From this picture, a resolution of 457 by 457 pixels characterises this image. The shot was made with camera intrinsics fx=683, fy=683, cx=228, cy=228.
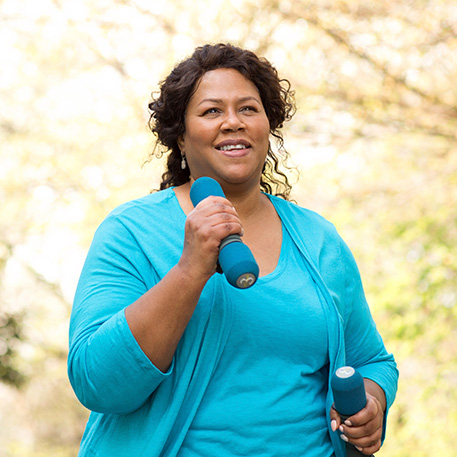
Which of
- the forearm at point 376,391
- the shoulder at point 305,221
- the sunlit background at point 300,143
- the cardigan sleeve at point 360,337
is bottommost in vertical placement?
the forearm at point 376,391

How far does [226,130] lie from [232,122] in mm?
27

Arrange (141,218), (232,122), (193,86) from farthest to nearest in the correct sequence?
(193,86) < (232,122) < (141,218)

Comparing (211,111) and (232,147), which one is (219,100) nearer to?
(211,111)

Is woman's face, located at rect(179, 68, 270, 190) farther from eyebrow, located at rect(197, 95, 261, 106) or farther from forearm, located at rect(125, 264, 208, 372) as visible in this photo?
forearm, located at rect(125, 264, 208, 372)

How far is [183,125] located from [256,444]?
Answer: 0.92m

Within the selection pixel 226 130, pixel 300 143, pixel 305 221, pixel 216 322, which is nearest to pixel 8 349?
pixel 300 143

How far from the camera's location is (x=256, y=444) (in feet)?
5.19

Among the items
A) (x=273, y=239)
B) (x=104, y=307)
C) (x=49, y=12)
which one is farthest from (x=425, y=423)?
(x=49, y=12)

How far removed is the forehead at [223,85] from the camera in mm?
1921

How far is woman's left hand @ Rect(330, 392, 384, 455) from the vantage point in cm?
163

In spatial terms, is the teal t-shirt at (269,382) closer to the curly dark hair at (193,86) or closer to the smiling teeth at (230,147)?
the smiling teeth at (230,147)

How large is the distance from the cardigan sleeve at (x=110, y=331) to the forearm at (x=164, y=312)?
0.8 inches

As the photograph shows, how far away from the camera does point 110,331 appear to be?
4.76 feet

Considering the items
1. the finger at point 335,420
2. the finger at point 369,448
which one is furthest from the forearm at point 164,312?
the finger at point 369,448
